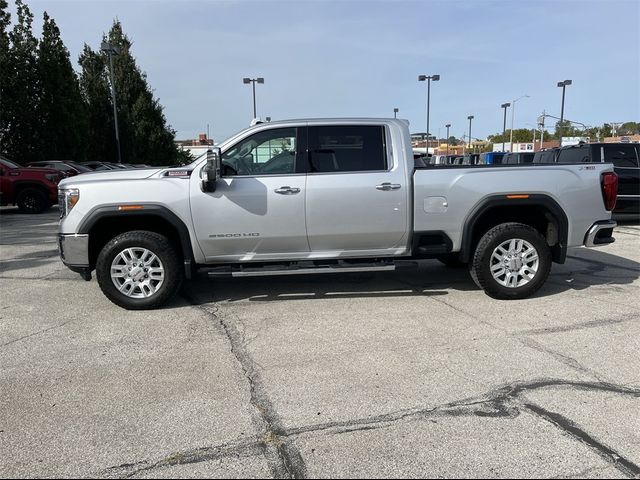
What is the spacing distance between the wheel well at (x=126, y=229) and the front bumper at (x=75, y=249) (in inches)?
5.7

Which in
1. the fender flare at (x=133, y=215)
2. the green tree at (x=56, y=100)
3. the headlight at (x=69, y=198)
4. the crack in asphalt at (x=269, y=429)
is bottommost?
the crack in asphalt at (x=269, y=429)

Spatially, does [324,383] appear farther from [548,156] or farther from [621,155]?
[548,156]

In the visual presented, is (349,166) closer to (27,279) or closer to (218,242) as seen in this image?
(218,242)

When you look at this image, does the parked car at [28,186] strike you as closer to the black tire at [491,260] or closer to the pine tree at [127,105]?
the black tire at [491,260]

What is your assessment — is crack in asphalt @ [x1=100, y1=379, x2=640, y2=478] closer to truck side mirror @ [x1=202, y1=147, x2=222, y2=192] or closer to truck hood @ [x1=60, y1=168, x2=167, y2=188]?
truck side mirror @ [x1=202, y1=147, x2=222, y2=192]

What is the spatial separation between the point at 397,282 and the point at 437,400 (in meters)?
3.28

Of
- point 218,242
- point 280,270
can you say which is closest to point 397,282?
point 280,270

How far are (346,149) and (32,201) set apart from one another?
1367 centimetres

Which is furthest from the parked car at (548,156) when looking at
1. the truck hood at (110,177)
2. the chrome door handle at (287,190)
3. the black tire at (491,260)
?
the truck hood at (110,177)

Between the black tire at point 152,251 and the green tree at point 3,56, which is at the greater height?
the green tree at point 3,56

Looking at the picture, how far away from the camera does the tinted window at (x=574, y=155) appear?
12.1 m

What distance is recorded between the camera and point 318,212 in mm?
5477

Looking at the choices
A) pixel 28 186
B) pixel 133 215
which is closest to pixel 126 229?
pixel 133 215

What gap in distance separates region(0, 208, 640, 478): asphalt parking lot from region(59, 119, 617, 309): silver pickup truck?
1.57 ft
